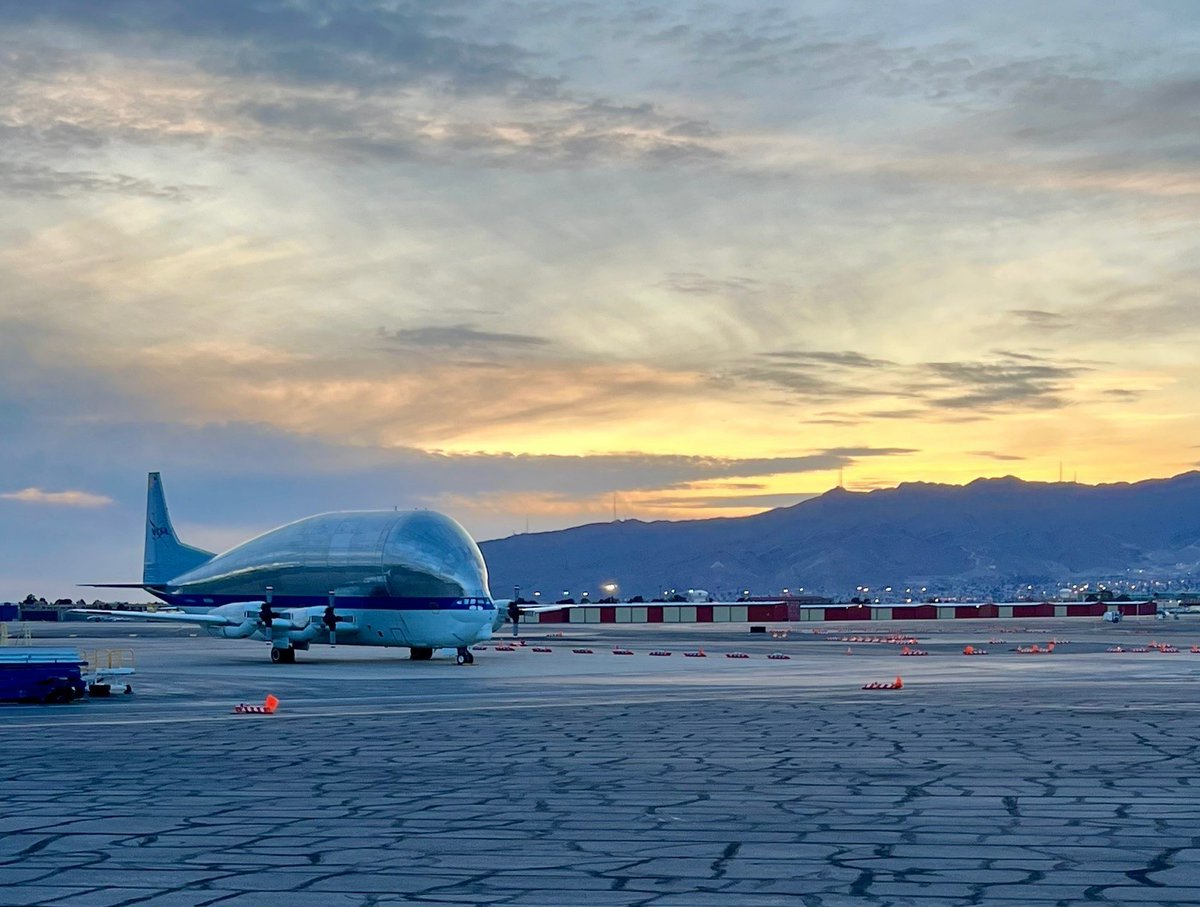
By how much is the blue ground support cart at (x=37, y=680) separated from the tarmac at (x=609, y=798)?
803 mm

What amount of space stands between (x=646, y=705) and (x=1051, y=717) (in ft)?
28.3

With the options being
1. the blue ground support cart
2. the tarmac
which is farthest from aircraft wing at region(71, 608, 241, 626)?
the blue ground support cart

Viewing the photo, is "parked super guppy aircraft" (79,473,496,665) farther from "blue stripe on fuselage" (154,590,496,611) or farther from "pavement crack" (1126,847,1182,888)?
"pavement crack" (1126,847,1182,888)

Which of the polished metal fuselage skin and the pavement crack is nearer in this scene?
the pavement crack

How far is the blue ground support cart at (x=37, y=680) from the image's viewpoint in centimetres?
3472

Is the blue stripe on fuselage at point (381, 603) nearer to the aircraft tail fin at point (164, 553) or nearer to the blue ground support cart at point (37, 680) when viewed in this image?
the aircraft tail fin at point (164, 553)

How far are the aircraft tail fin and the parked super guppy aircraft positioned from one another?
992 cm

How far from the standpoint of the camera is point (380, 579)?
2168 inches

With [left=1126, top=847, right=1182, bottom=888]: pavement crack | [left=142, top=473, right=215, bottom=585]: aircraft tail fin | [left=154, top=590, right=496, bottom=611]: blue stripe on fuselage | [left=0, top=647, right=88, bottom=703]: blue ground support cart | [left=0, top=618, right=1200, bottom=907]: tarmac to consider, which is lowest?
[left=1126, top=847, right=1182, bottom=888]: pavement crack

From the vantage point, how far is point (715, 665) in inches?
2007

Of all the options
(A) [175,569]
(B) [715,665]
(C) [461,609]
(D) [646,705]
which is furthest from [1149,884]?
(A) [175,569]

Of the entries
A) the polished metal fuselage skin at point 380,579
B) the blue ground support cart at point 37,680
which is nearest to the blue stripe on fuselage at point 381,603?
the polished metal fuselage skin at point 380,579

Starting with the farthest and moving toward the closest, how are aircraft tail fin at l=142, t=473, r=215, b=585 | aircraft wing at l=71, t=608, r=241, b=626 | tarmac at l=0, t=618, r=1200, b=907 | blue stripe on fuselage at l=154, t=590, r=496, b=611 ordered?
aircraft tail fin at l=142, t=473, r=215, b=585
aircraft wing at l=71, t=608, r=241, b=626
blue stripe on fuselage at l=154, t=590, r=496, b=611
tarmac at l=0, t=618, r=1200, b=907

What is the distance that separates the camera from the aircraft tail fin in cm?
7031
